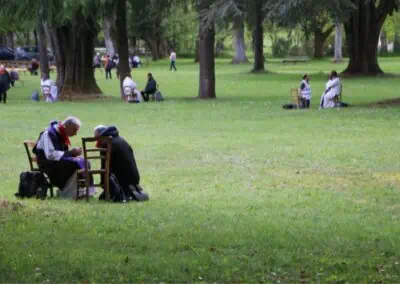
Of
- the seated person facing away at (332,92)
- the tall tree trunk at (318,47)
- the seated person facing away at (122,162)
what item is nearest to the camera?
the seated person facing away at (122,162)

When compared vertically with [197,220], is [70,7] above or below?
above

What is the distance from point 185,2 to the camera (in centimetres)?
3775

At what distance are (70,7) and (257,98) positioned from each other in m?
8.63

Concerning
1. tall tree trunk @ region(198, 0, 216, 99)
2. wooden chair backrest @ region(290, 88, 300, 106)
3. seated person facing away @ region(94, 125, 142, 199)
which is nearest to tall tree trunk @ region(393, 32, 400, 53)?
tall tree trunk @ region(198, 0, 216, 99)

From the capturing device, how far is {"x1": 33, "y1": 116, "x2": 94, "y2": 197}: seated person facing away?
489 inches

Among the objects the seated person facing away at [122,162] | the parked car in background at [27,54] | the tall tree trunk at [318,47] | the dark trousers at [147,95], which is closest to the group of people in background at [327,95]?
the dark trousers at [147,95]

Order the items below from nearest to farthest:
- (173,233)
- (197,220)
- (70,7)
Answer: (173,233) < (197,220) < (70,7)

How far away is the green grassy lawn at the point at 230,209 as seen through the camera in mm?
7395

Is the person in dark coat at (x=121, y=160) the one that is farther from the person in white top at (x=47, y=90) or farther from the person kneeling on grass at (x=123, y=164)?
the person in white top at (x=47, y=90)

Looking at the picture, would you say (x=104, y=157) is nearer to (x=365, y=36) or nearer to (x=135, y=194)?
(x=135, y=194)

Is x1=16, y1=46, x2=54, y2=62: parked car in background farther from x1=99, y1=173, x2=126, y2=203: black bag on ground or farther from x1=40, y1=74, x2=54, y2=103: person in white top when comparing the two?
x1=99, y1=173, x2=126, y2=203: black bag on ground

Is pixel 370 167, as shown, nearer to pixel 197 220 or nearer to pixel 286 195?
pixel 286 195

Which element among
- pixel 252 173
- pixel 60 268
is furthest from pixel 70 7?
pixel 60 268

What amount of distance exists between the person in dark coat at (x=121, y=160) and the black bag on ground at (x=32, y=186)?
0.98 m
